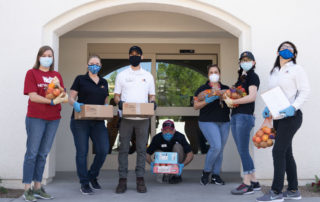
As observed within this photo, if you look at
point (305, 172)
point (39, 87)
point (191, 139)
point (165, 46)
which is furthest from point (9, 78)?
point (305, 172)

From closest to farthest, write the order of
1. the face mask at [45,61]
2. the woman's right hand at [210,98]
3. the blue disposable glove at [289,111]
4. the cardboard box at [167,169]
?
the blue disposable glove at [289,111], the face mask at [45,61], the woman's right hand at [210,98], the cardboard box at [167,169]

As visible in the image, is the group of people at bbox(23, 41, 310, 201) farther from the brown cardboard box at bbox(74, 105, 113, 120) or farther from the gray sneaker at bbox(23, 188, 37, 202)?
the brown cardboard box at bbox(74, 105, 113, 120)

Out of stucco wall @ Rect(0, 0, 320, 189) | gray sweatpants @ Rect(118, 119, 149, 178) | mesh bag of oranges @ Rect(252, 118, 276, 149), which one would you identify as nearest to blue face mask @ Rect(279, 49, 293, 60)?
mesh bag of oranges @ Rect(252, 118, 276, 149)

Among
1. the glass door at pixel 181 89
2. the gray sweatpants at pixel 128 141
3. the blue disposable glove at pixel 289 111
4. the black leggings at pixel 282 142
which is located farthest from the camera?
the glass door at pixel 181 89

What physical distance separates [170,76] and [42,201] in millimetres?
4283

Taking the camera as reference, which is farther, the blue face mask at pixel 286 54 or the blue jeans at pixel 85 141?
the blue jeans at pixel 85 141

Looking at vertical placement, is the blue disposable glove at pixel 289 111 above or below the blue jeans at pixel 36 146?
above

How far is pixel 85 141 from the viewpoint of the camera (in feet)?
15.9

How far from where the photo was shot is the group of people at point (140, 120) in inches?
165

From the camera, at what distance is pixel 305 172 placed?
5473 millimetres

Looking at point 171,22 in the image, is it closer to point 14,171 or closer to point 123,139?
point 123,139

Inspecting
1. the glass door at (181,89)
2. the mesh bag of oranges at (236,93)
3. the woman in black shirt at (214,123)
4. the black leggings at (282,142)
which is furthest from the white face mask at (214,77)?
the glass door at (181,89)

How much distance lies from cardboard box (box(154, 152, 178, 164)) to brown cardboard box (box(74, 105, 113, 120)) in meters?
1.35

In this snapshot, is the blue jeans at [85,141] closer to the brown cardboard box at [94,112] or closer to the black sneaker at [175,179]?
the brown cardboard box at [94,112]
